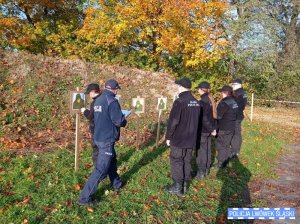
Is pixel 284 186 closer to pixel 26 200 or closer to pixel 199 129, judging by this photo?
pixel 199 129

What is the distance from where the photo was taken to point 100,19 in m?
17.9

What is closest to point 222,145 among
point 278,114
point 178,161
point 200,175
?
point 200,175

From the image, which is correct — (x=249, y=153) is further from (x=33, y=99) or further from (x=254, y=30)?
(x=254, y=30)

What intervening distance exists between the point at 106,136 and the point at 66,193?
4.58 ft

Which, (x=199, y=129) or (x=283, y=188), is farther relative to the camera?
(x=283, y=188)

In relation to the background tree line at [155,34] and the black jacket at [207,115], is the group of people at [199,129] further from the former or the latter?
the background tree line at [155,34]

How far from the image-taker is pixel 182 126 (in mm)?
6188

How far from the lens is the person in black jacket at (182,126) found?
613 centimetres

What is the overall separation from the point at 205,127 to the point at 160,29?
11.5 meters

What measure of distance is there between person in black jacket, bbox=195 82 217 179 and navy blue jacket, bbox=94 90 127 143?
102 inches

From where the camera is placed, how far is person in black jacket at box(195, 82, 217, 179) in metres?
7.31

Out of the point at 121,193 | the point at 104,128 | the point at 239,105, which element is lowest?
the point at 121,193

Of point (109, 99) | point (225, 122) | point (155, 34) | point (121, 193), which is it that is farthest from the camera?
point (155, 34)

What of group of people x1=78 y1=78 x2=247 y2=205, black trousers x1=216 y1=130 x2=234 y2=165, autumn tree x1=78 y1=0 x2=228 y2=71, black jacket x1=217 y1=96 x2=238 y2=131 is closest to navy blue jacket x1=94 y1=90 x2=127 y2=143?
group of people x1=78 y1=78 x2=247 y2=205
